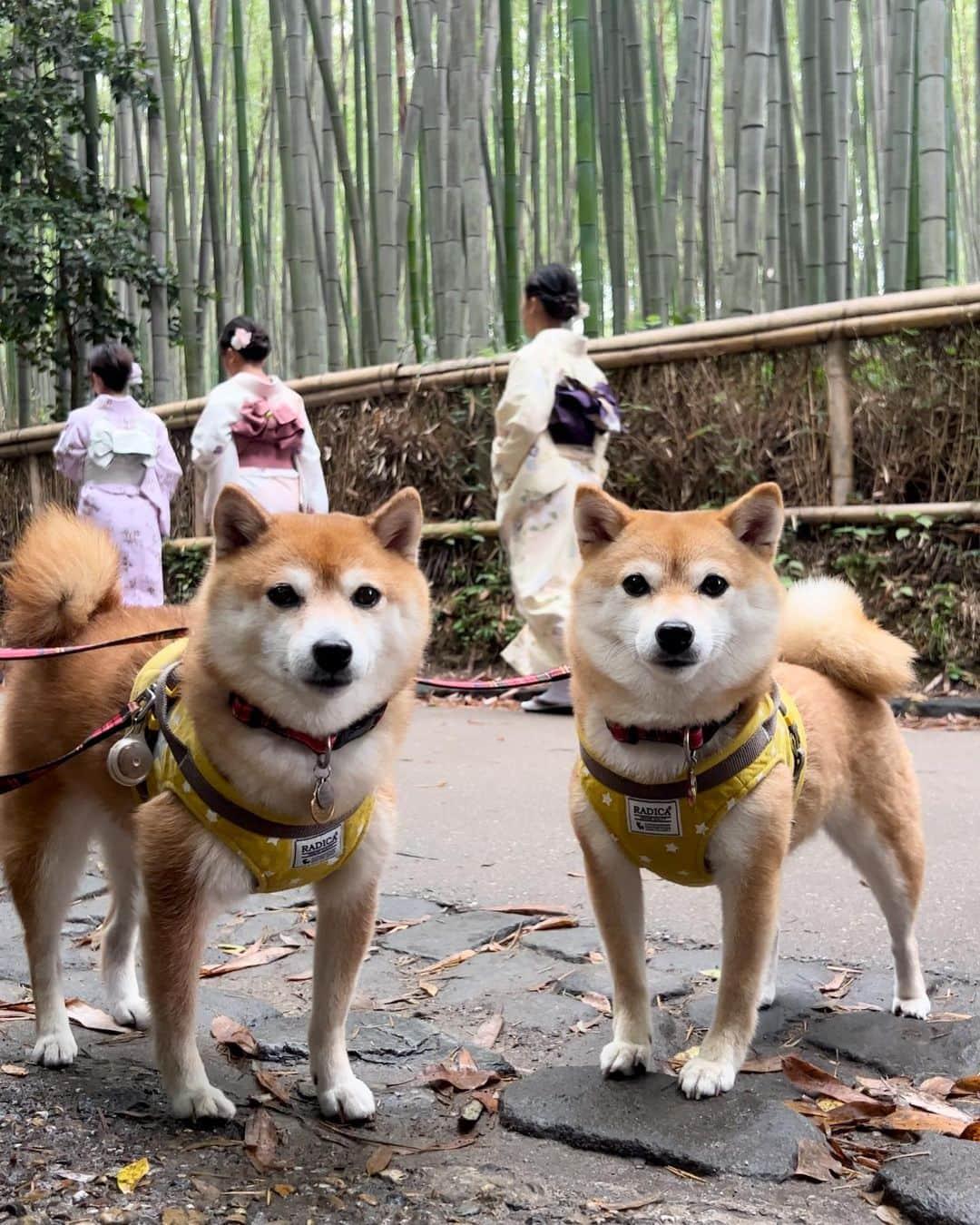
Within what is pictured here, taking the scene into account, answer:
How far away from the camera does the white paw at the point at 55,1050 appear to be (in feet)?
7.36

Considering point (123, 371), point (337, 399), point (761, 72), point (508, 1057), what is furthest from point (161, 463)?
point (508, 1057)

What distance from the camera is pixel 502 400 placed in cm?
605

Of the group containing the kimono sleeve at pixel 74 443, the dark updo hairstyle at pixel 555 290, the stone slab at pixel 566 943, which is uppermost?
the dark updo hairstyle at pixel 555 290

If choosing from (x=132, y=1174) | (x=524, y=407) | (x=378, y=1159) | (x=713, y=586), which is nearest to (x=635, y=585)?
(x=713, y=586)

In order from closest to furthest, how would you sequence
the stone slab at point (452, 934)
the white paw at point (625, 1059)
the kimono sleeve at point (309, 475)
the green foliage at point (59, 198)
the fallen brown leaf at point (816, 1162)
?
the fallen brown leaf at point (816, 1162)
the white paw at point (625, 1059)
the stone slab at point (452, 934)
the kimono sleeve at point (309, 475)
the green foliage at point (59, 198)

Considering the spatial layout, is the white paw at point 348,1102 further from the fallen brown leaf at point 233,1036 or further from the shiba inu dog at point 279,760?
the fallen brown leaf at point 233,1036

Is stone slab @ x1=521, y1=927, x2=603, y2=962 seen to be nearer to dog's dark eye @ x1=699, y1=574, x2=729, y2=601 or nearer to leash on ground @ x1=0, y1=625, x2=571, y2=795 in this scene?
leash on ground @ x1=0, y1=625, x2=571, y2=795

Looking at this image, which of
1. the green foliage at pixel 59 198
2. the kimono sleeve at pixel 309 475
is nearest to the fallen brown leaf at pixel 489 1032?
the kimono sleeve at pixel 309 475

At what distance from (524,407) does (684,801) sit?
4.03 meters

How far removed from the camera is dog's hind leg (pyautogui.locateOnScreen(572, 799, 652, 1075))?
87.8 inches

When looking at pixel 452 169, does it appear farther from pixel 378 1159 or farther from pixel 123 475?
pixel 378 1159

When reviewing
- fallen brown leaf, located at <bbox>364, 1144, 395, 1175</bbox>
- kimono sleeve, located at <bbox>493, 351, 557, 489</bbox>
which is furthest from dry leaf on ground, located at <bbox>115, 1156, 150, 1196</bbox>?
kimono sleeve, located at <bbox>493, 351, 557, 489</bbox>

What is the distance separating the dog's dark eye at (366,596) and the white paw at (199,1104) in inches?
33.7

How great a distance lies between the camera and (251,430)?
5.85 meters
